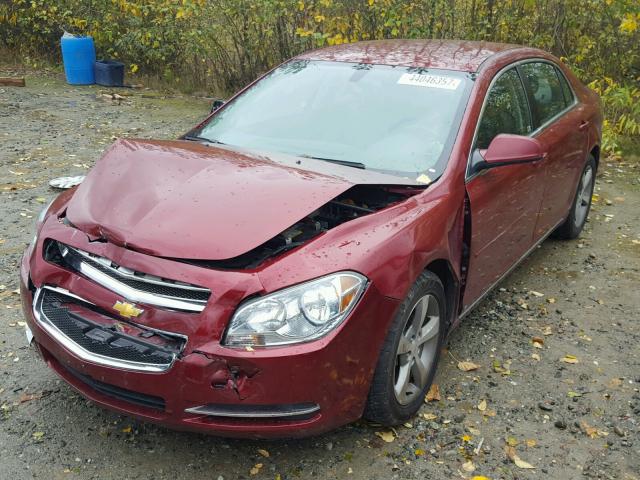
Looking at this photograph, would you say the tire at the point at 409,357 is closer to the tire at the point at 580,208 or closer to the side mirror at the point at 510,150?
the side mirror at the point at 510,150

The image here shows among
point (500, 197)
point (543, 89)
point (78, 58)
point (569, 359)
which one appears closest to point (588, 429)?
point (569, 359)

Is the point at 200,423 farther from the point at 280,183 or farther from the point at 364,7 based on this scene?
the point at 364,7

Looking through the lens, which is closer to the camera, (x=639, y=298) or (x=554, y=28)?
(x=639, y=298)

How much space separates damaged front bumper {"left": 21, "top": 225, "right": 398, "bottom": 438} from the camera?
2.37m

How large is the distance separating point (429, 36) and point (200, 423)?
7869 mm

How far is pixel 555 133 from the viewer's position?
14.4 ft

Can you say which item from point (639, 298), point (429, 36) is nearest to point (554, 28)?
point (429, 36)

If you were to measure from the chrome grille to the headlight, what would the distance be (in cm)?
17

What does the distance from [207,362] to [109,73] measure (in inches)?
412

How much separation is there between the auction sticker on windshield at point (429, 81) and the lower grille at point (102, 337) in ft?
6.79

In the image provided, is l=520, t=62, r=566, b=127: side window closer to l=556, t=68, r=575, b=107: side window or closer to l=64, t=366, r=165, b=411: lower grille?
l=556, t=68, r=575, b=107: side window

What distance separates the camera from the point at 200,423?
2455mm

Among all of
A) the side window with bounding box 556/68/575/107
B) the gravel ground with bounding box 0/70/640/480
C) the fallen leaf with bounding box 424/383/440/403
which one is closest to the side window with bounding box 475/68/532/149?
the side window with bounding box 556/68/575/107

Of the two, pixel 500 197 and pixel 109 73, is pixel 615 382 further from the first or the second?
pixel 109 73
